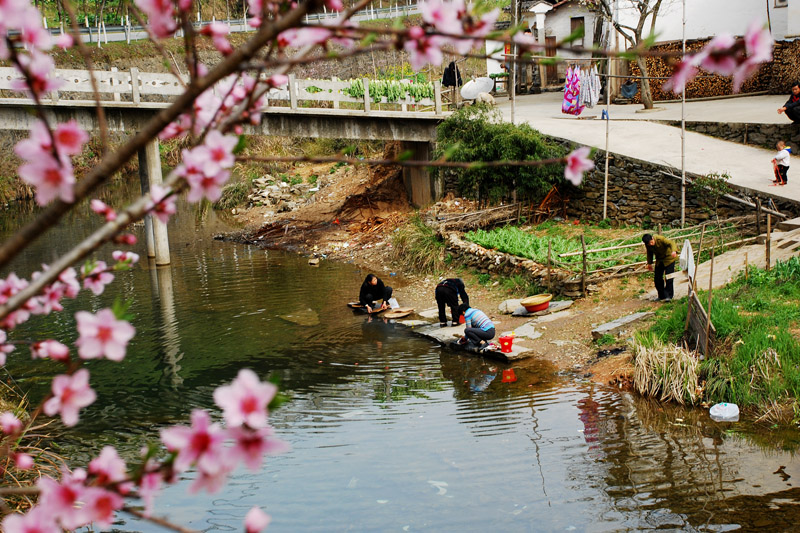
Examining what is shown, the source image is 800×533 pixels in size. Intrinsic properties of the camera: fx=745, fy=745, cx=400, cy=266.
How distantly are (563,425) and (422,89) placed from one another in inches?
630

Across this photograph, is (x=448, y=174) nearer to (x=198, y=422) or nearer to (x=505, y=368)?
(x=505, y=368)

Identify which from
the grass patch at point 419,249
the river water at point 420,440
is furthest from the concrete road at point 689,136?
the river water at point 420,440

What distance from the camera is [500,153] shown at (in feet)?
62.6

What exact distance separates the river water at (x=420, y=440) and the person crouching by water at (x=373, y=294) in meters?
0.39

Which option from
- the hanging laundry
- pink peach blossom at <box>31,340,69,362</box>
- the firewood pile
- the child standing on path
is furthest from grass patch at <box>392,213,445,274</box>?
pink peach blossom at <box>31,340,69,362</box>

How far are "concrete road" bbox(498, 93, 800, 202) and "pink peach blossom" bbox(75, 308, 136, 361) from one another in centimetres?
1570

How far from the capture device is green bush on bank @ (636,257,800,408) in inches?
367

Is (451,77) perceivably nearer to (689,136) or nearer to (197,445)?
(689,136)

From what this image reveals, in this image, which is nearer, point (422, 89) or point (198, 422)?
point (198, 422)

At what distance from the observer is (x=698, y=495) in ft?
24.2

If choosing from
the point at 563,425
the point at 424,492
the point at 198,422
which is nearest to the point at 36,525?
the point at 198,422

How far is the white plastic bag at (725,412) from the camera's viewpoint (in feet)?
30.1

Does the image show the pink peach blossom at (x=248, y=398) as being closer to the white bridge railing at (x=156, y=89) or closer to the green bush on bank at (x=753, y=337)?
the green bush on bank at (x=753, y=337)

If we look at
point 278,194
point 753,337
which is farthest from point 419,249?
point 278,194
